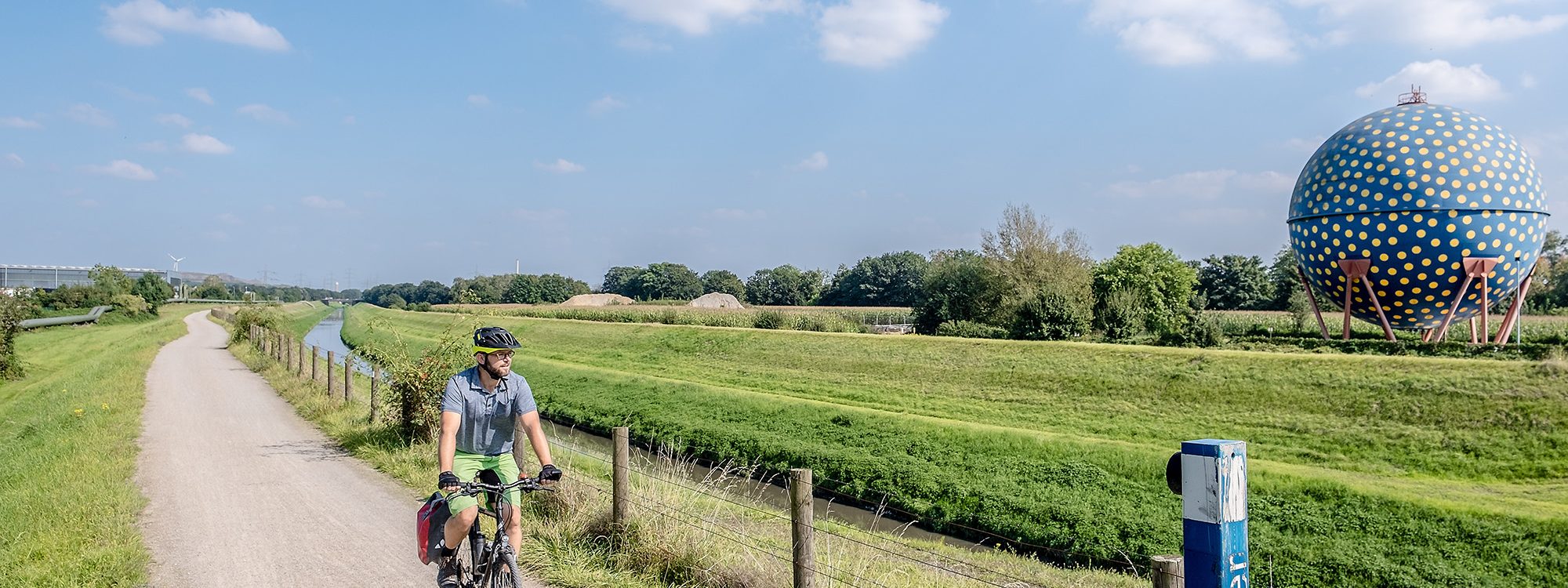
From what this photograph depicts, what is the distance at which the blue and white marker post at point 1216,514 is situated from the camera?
3.16 meters

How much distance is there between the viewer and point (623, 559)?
6691mm

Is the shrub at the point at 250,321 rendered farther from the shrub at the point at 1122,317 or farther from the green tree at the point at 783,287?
the green tree at the point at 783,287

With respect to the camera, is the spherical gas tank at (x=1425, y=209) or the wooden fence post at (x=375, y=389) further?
the spherical gas tank at (x=1425, y=209)

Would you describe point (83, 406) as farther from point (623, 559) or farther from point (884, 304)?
point (884, 304)

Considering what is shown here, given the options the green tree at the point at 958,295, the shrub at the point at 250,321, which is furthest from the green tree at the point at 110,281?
the green tree at the point at 958,295

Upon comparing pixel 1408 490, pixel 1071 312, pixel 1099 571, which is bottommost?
pixel 1099 571

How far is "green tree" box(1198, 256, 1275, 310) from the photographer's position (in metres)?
59.3

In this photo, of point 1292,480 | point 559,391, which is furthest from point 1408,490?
point 559,391

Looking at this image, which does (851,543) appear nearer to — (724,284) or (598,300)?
(598,300)

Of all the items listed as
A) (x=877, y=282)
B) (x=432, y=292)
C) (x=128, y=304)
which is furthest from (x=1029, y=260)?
(x=432, y=292)

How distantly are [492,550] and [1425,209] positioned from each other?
2065 centimetres

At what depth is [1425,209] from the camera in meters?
19.0

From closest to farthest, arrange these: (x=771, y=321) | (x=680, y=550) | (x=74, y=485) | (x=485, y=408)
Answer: (x=485, y=408)
(x=680, y=550)
(x=74, y=485)
(x=771, y=321)

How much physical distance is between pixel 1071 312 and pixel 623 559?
836 inches
